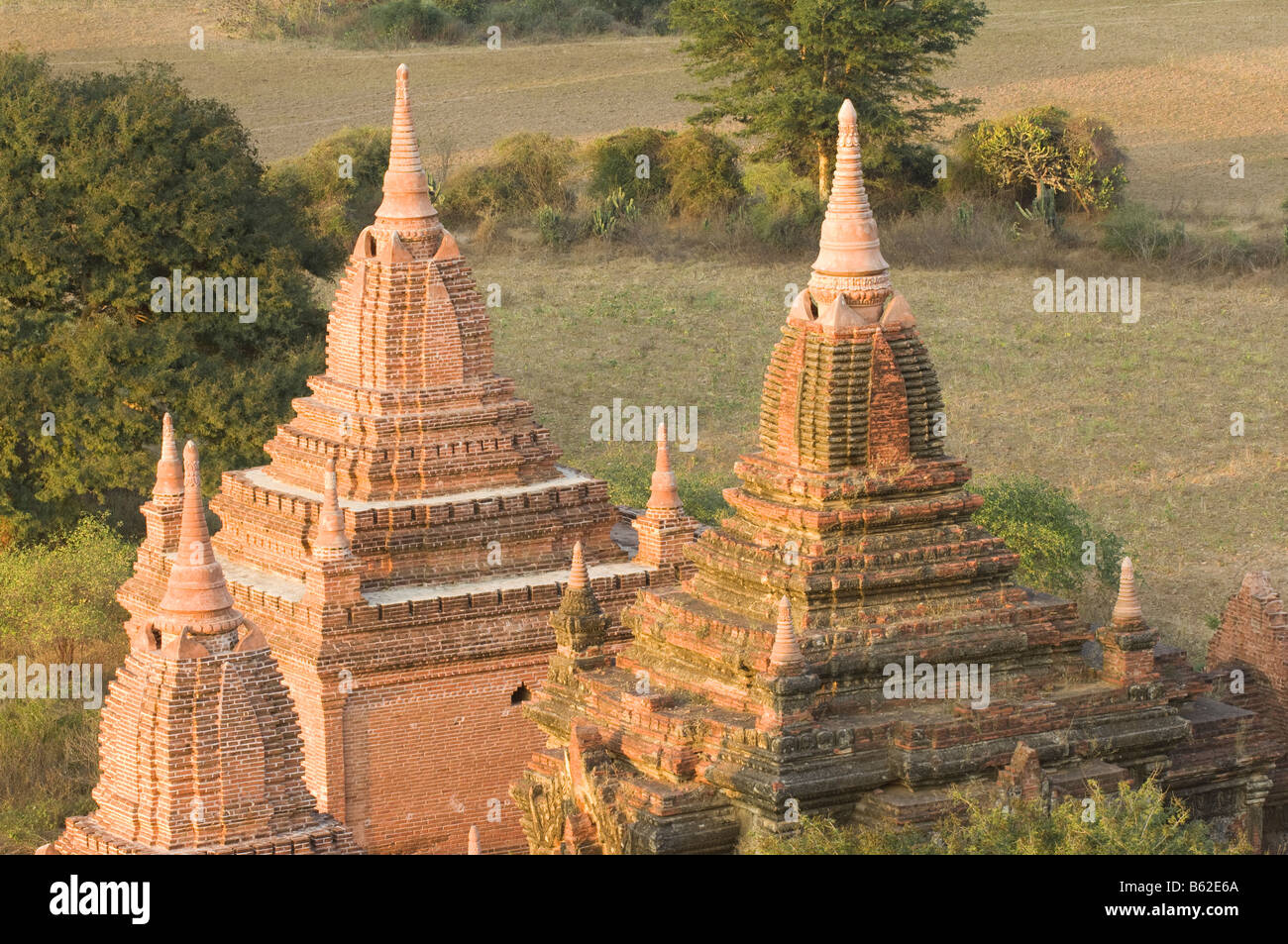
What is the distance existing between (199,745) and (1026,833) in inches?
355

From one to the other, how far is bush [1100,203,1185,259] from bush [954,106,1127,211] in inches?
123

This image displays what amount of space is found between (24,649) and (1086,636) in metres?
21.0

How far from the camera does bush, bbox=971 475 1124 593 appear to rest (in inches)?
1934

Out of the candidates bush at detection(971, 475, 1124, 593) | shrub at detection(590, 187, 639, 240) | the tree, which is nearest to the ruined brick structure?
bush at detection(971, 475, 1124, 593)

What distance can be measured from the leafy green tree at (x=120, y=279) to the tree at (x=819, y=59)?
29489 mm

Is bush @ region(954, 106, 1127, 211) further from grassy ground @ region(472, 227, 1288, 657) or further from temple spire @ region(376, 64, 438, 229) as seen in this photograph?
temple spire @ region(376, 64, 438, 229)

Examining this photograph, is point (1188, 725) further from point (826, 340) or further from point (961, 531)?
point (826, 340)

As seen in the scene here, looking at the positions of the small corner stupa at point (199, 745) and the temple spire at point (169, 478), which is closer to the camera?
the small corner stupa at point (199, 745)

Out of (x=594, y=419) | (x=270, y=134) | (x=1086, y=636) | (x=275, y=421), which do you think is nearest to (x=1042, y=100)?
(x=270, y=134)

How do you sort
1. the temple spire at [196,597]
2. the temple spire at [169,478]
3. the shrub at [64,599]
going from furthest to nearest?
the shrub at [64,599] → the temple spire at [169,478] → the temple spire at [196,597]

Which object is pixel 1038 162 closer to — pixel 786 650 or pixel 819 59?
pixel 819 59

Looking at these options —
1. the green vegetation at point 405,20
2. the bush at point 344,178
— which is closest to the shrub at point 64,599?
the bush at point 344,178

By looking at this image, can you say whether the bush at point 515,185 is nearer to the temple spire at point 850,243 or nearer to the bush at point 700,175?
the bush at point 700,175

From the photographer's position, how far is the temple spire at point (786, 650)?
111ft
